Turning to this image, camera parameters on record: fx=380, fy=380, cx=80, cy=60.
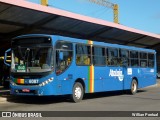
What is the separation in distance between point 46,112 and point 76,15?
43.8ft

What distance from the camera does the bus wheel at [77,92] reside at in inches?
623

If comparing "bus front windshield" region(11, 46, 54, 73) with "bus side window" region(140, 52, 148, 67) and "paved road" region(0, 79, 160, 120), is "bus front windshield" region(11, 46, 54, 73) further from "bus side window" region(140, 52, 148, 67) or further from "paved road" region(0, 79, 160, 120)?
"bus side window" region(140, 52, 148, 67)

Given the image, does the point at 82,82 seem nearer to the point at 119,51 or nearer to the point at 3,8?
the point at 119,51

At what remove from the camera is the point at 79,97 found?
16141 mm

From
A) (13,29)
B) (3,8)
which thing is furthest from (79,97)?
(13,29)

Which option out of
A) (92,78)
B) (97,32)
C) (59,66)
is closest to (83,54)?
(92,78)

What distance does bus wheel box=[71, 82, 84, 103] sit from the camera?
15.8 metres

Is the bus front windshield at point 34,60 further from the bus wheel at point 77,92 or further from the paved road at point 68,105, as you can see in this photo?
the bus wheel at point 77,92

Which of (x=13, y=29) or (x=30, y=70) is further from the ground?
(x=13, y=29)

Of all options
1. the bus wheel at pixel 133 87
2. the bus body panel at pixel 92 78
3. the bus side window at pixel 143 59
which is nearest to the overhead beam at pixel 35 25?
the bus body panel at pixel 92 78

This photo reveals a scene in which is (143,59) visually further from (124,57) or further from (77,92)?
(77,92)

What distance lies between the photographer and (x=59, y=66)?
15.0 m

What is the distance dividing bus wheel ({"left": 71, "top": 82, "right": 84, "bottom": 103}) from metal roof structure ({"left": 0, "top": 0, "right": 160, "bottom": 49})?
6057 mm

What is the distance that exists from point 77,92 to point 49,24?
9.88 m
